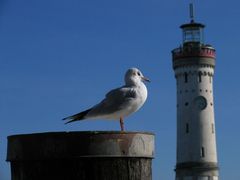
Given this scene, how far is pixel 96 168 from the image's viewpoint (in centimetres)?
426

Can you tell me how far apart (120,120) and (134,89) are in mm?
384

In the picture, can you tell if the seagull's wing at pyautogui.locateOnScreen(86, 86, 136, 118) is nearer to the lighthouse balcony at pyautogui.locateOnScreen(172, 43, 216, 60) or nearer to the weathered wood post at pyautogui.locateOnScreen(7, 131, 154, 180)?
the weathered wood post at pyautogui.locateOnScreen(7, 131, 154, 180)

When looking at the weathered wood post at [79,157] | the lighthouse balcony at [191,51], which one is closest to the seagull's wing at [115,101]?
the weathered wood post at [79,157]

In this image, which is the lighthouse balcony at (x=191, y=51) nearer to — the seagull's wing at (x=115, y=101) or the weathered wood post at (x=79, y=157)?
the seagull's wing at (x=115, y=101)

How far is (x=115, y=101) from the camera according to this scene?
7117 mm

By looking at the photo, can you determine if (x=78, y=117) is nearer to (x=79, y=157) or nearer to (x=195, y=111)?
(x=79, y=157)

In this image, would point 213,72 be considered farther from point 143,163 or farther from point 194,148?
point 143,163

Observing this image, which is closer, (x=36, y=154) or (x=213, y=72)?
(x=36, y=154)

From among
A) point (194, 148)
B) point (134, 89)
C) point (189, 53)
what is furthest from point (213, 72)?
point (134, 89)

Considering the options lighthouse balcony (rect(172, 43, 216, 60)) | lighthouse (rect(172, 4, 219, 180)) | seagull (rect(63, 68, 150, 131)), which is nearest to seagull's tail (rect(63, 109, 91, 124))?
seagull (rect(63, 68, 150, 131))

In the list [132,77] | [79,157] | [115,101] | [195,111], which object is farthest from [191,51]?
[79,157]

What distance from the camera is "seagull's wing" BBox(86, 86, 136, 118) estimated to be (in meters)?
6.77

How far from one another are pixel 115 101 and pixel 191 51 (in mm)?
45078

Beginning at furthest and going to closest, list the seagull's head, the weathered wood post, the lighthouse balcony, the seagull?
the lighthouse balcony
the seagull's head
the seagull
the weathered wood post
